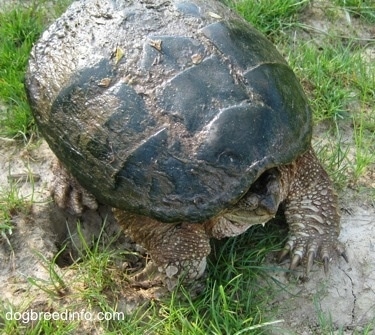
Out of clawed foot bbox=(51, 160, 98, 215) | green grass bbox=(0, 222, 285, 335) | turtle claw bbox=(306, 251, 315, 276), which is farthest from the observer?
clawed foot bbox=(51, 160, 98, 215)

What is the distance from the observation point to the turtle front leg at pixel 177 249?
2.55m

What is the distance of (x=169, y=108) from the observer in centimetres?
229

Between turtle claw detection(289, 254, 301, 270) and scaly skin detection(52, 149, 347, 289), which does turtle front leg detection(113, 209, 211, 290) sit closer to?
scaly skin detection(52, 149, 347, 289)

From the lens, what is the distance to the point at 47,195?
2.95 m

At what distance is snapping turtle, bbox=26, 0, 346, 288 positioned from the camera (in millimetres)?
2287

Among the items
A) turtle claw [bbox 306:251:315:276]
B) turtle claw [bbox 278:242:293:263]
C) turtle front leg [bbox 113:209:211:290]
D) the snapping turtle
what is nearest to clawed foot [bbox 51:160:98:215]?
the snapping turtle

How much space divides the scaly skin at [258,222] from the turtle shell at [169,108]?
165 mm

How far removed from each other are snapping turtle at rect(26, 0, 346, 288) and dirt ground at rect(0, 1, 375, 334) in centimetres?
12

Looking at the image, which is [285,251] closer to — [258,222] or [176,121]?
[258,222]

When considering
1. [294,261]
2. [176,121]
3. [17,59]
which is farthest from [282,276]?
[17,59]

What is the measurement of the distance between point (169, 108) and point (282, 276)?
3.22ft

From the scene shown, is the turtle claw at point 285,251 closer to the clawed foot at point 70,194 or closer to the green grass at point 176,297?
the green grass at point 176,297

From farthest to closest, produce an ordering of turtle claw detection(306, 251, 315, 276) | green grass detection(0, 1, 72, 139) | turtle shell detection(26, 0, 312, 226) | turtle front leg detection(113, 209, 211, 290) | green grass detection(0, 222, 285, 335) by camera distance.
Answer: green grass detection(0, 1, 72, 139)
turtle claw detection(306, 251, 315, 276)
turtle front leg detection(113, 209, 211, 290)
green grass detection(0, 222, 285, 335)
turtle shell detection(26, 0, 312, 226)

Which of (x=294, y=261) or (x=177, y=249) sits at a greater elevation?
(x=177, y=249)
